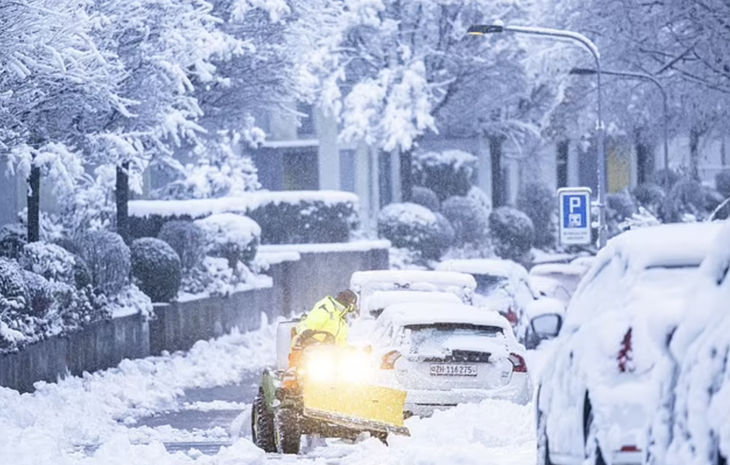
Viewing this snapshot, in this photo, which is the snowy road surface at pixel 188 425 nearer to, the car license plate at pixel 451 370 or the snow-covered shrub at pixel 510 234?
the car license plate at pixel 451 370

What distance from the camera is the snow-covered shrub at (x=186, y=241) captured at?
1189 inches

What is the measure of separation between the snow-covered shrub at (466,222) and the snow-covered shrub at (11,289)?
31.8 metres

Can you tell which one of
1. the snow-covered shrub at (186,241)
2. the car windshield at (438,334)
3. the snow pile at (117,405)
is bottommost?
the snow pile at (117,405)

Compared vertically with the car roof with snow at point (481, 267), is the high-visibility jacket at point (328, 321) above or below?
above

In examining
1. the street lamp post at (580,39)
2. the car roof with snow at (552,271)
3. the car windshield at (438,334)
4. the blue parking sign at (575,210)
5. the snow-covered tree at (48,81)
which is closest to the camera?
the car windshield at (438,334)

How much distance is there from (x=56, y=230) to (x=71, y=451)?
52.4 ft

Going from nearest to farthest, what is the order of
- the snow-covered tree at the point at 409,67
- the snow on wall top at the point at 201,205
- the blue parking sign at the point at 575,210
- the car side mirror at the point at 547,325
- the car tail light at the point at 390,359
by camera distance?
the car side mirror at the point at 547,325 → the car tail light at the point at 390,359 → the blue parking sign at the point at 575,210 → the snow on wall top at the point at 201,205 → the snow-covered tree at the point at 409,67

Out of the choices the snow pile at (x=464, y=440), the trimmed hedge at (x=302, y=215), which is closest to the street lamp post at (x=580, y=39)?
the trimmed hedge at (x=302, y=215)

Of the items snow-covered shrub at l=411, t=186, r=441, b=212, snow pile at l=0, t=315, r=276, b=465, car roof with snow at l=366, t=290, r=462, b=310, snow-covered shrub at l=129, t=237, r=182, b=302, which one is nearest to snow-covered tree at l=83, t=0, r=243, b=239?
snow-covered shrub at l=129, t=237, r=182, b=302

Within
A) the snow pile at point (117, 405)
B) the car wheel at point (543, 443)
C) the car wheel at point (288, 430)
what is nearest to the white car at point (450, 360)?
the car wheel at point (288, 430)

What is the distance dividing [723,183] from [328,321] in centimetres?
5595

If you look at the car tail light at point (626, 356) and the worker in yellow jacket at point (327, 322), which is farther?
the worker in yellow jacket at point (327, 322)

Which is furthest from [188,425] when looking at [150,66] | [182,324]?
[182,324]

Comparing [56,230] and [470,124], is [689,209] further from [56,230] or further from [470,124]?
[56,230]
